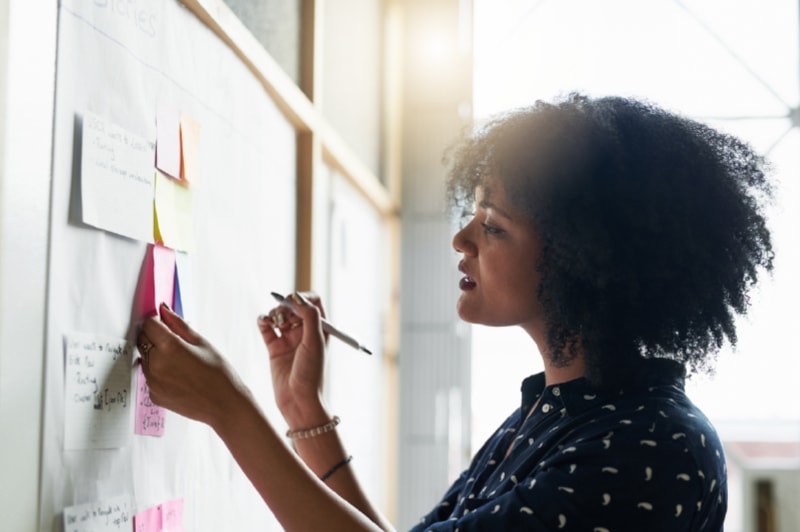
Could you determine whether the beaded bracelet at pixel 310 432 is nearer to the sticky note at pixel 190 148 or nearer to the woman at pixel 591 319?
the woman at pixel 591 319

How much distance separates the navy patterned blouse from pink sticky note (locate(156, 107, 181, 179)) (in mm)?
468

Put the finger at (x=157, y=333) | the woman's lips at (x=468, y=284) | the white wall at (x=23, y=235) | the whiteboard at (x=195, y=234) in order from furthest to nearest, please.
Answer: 1. the woman's lips at (x=468, y=284)
2. the finger at (x=157, y=333)
3. the whiteboard at (x=195, y=234)
4. the white wall at (x=23, y=235)

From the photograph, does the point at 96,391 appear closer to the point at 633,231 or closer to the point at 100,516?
the point at 100,516

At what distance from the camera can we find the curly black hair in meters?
0.93

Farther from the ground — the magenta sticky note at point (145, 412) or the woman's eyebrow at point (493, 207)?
the woman's eyebrow at point (493, 207)

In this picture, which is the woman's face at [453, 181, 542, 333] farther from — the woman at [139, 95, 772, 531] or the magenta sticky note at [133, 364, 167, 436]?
the magenta sticky note at [133, 364, 167, 436]

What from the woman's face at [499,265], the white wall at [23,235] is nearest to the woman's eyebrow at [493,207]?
the woman's face at [499,265]

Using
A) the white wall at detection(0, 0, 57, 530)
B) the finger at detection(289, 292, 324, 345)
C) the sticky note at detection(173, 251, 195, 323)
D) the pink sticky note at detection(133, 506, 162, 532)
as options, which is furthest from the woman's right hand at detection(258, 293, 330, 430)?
the white wall at detection(0, 0, 57, 530)

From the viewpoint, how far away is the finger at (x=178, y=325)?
92cm

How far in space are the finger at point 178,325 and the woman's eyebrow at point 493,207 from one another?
338 millimetres

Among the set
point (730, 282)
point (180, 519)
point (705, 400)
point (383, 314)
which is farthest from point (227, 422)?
point (705, 400)

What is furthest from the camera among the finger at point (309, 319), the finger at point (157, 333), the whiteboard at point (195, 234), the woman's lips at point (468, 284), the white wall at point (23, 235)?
the finger at point (309, 319)

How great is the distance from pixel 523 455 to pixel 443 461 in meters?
1.85

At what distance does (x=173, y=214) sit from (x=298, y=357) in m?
0.24
